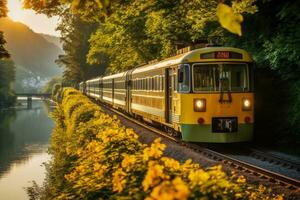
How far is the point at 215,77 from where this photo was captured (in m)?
17.6

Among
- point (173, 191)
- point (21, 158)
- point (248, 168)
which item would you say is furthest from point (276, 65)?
point (21, 158)

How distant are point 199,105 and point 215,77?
1.06 m

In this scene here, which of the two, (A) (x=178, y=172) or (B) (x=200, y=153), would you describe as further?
(B) (x=200, y=153)

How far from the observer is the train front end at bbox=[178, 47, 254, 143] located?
17.3 meters

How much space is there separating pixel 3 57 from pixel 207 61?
24.8 feet

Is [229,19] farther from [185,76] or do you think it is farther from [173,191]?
[185,76]

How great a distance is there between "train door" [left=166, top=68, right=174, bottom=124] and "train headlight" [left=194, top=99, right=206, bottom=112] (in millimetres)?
1909

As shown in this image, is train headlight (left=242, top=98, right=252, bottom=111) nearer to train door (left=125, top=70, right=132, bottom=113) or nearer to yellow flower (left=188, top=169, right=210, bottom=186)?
yellow flower (left=188, top=169, right=210, bottom=186)

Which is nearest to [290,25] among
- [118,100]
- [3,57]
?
[3,57]

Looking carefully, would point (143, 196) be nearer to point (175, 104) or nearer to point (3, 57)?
point (175, 104)

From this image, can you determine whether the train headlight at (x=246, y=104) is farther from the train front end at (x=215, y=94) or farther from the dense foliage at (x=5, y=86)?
the dense foliage at (x=5, y=86)

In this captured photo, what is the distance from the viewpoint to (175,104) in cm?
1864

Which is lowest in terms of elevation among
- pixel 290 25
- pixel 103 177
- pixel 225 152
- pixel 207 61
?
pixel 225 152

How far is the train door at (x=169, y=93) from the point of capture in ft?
63.8
